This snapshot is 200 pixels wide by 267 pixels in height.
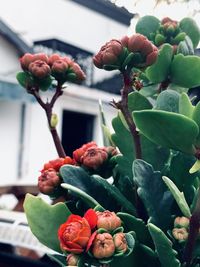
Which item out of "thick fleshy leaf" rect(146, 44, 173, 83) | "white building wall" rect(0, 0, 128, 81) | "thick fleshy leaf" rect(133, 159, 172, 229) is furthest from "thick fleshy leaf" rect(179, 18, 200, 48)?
"white building wall" rect(0, 0, 128, 81)

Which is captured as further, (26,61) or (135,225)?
(26,61)

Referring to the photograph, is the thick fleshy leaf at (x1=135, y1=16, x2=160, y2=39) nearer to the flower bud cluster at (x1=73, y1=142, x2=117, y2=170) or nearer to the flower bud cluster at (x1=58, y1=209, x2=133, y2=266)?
the flower bud cluster at (x1=73, y1=142, x2=117, y2=170)

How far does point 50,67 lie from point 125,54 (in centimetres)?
16

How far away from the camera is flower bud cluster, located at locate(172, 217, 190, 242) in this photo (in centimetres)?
53

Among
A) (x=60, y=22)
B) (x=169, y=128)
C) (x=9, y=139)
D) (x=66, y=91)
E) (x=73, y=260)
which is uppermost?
(x=60, y=22)

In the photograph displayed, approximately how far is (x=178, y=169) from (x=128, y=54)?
15 centimetres

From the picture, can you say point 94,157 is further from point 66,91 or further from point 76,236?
point 66,91

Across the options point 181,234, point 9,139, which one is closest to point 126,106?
point 181,234

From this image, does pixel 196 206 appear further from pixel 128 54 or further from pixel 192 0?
pixel 192 0

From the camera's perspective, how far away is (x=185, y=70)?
60cm

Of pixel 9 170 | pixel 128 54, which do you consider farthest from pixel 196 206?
pixel 9 170

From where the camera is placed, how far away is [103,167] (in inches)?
24.4

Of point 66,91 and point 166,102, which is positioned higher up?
point 166,102

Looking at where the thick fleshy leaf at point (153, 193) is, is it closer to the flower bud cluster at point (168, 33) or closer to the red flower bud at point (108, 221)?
the red flower bud at point (108, 221)
